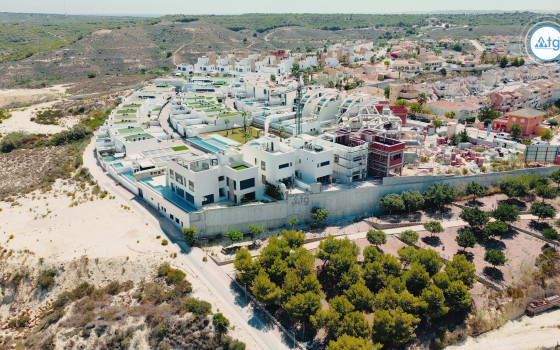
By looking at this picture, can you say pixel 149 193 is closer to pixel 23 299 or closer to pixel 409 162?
pixel 23 299

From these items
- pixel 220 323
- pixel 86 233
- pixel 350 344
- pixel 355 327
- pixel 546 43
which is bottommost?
pixel 220 323

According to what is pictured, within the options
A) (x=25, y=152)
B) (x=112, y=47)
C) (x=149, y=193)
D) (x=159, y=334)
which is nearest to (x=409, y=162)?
(x=149, y=193)

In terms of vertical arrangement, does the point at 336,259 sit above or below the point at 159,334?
above

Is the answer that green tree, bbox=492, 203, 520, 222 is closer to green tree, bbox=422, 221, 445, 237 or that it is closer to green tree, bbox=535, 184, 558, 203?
green tree, bbox=535, 184, 558, 203

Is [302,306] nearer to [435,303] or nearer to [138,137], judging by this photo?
[435,303]

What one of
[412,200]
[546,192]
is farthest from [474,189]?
[412,200]

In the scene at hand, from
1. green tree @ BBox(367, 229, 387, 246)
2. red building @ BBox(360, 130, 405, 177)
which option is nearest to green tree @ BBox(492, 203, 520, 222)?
red building @ BBox(360, 130, 405, 177)
